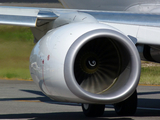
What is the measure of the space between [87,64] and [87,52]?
0.19m

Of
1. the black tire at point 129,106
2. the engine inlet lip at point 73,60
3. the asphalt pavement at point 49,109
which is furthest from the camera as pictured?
the black tire at point 129,106

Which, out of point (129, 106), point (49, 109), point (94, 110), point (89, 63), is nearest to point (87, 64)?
point (89, 63)

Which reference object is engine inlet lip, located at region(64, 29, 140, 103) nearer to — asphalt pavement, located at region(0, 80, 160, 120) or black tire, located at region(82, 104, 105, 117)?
asphalt pavement, located at region(0, 80, 160, 120)

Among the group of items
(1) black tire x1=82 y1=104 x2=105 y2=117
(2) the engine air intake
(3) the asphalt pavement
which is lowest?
(3) the asphalt pavement

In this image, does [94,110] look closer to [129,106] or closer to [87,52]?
[129,106]

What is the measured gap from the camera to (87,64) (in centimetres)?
574

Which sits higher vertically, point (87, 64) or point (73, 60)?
point (73, 60)

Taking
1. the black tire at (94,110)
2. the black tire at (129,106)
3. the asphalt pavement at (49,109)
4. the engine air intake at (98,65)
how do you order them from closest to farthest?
the engine air intake at (98,65) < the asphalt pavement at (49,109) < the black tire at (94,110) < the black tire at (129,106)

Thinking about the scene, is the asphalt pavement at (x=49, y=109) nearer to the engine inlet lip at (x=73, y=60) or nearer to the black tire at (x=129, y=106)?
the black tire at (x=129, y=106)

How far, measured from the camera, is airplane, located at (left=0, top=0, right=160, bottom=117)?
5.12m

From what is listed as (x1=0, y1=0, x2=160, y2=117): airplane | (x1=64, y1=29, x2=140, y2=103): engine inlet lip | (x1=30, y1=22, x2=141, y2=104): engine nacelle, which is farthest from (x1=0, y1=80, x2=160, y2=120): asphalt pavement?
(x1=64, y1=29, x2=140, y2=103): engine inlet lip

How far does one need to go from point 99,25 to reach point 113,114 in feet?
12.4

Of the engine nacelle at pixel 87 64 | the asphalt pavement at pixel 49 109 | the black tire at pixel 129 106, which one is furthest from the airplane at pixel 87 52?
the black tire at pixel 129 106

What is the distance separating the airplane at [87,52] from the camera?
16.8ft
